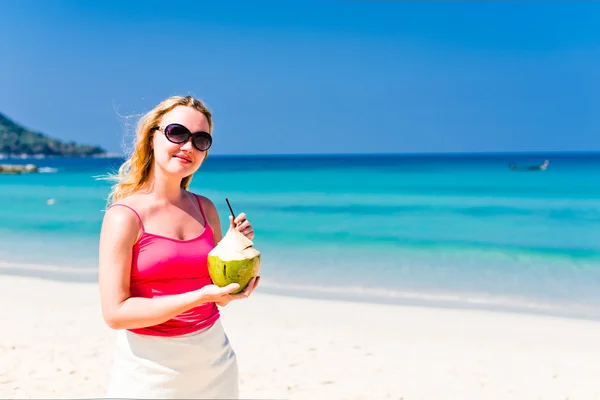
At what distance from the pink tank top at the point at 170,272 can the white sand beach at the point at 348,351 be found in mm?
3518

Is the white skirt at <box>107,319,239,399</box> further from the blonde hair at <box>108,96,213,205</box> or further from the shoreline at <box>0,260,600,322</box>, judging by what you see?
the shoreline at <box>0,260,600,322</box>

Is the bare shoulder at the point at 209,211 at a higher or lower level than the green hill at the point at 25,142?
lower

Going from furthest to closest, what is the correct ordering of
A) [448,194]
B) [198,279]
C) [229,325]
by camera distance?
[448,194], [229,325], [198,279]

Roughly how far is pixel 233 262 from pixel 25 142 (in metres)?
162

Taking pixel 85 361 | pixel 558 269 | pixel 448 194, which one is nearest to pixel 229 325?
pixel 85 361

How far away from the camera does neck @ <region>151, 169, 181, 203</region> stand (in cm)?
232

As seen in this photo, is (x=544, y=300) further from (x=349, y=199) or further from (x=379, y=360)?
(x=349, y=199)

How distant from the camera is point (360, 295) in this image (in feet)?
32.5

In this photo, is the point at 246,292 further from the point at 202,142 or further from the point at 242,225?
the point at 202,142

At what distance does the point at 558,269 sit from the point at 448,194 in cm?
2243

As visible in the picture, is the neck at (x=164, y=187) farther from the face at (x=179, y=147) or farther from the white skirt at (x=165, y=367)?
the white skirt at (x=165, y=367)

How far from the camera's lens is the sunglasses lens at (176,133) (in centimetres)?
227

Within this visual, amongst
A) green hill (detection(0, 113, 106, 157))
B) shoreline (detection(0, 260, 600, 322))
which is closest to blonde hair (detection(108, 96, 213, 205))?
shoreline (detection(0, 260, 600, 322))

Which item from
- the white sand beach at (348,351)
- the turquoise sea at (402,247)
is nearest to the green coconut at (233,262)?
the white sand beach at (348,351)
